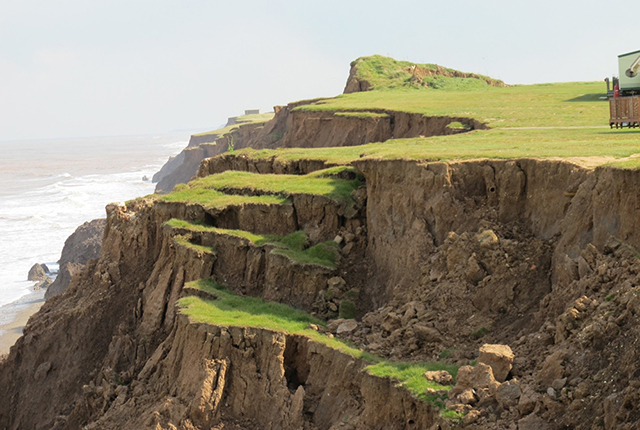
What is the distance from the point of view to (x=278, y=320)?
1833 cm

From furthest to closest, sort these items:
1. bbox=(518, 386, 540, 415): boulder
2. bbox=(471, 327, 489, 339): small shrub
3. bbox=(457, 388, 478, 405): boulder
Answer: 1. bbox=(471, 327, 489, 339): small shrub
2. bbox=(457, 388, 478, 405): boulder
3. bbox=(518, 386, 540, 415): boulder

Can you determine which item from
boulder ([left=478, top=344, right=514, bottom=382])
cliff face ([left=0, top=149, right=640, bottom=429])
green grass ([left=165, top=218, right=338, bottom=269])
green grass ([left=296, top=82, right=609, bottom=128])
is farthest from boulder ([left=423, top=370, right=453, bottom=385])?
green grass ([left=296, top=82, right=609, bottom=128])

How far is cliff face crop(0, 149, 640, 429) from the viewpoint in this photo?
13.5 metres

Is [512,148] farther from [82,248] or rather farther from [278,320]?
[82,248]

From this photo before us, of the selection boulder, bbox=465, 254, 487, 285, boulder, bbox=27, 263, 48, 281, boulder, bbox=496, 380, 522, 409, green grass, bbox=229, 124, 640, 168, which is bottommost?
boulder, bbox=27, 263, 48, 281

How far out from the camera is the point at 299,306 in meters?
20.0

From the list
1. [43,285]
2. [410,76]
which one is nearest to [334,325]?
[43,285]

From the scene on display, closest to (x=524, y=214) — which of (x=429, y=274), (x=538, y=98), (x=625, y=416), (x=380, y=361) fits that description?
(x=429, y=274)

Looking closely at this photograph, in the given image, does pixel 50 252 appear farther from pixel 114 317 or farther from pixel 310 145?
pixel 114 317

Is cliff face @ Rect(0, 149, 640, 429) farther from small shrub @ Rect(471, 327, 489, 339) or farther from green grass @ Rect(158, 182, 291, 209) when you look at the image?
green grass @ Rect(158, 182, 291, 209)

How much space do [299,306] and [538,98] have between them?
2211 centimetres

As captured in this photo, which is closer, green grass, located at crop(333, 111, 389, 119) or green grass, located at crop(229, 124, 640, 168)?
green grass, located at crop(229, 124, 640, 168)

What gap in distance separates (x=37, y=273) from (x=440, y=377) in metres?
36.6

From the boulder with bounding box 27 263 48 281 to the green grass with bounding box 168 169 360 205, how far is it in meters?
22.7
